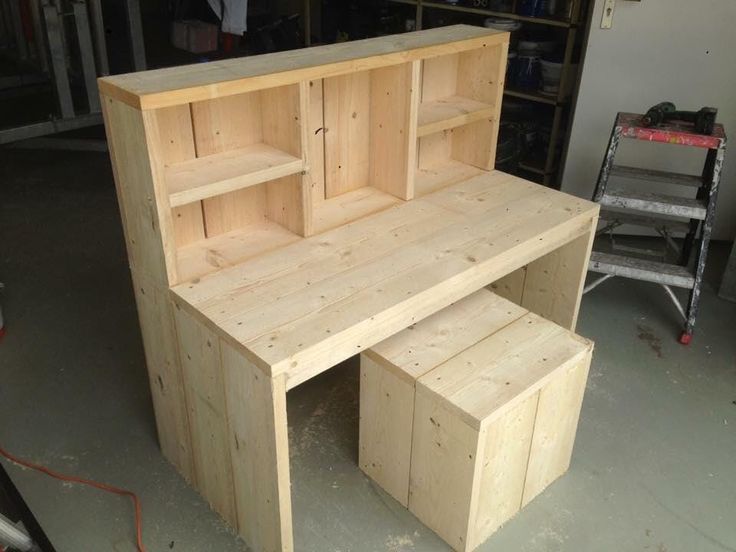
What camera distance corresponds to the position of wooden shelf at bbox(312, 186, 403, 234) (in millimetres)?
2299

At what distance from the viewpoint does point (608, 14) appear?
130 inches

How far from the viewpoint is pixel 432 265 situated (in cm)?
206

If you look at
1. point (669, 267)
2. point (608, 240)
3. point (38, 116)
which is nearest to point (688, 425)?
point (669, 267)

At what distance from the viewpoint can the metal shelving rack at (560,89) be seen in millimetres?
3814

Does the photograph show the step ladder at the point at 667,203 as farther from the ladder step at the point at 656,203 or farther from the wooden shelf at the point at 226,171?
the wooden shelf at the point at 226,171

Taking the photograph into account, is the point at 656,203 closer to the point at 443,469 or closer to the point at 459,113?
the point at 459,113

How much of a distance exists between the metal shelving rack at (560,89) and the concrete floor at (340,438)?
42.3 inches

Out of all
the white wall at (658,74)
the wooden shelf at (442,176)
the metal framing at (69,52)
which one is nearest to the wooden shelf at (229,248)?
the wooden shelf at (442,176)

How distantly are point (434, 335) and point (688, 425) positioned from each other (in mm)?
1096

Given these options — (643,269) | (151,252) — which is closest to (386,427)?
(151,252)

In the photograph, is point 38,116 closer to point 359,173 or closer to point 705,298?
point 359,173

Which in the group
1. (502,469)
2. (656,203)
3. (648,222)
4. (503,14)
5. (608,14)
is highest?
(608,14)

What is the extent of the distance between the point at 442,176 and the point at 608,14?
1.33 meters

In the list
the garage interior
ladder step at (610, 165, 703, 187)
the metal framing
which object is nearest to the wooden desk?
the garage interior
